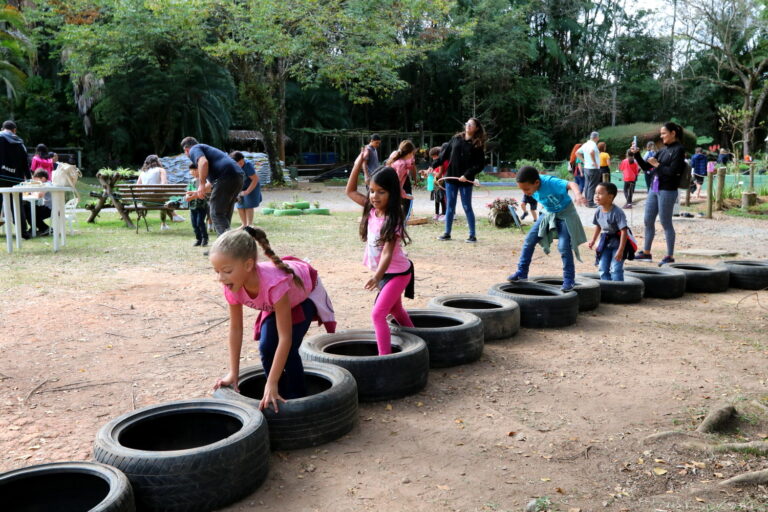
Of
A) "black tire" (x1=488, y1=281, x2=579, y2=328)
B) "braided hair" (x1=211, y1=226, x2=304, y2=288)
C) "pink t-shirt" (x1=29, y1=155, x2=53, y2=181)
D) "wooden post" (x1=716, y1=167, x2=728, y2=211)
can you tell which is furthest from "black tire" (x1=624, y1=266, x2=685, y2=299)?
"pink t-shirt" (x1=29, y1=155, x2=53, y2=181)

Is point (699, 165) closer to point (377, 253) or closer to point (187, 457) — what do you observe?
point (377, 253)

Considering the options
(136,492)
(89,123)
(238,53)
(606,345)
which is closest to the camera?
(136,492)

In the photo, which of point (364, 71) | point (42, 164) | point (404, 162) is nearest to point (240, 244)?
point (404, 162)

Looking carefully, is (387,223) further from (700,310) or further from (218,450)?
(700,310)

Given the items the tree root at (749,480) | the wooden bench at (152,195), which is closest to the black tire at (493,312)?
the tree root at (749,480)

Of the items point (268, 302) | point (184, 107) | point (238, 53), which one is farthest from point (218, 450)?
point (184, 107)

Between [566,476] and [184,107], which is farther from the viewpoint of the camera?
[184,107]

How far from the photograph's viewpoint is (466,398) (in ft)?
13.5

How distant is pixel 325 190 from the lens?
26.5 meters

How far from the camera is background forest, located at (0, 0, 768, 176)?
23.7m

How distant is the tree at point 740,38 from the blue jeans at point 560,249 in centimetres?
3088

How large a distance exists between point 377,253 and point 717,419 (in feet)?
7.34

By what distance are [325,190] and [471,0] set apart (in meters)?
18.2

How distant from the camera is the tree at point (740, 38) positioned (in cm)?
3447
